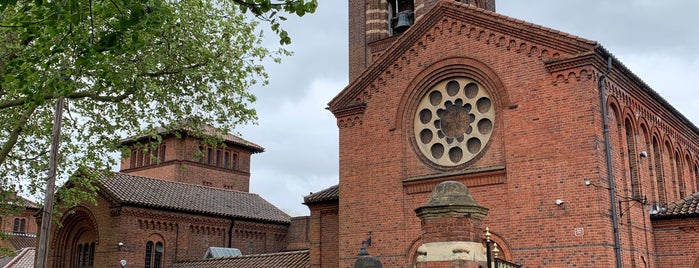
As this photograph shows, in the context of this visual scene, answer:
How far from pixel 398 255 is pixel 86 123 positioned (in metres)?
10.1

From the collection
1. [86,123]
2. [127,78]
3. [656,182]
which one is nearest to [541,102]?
[656,182]

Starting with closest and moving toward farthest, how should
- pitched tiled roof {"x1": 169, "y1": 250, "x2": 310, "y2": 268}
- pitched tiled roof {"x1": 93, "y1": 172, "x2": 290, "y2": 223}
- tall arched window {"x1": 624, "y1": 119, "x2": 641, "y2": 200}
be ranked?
tall arched window {"x1": 624, "y1": 119, "x2": 641, "y2": 200}
pitched tiled roof {"x1": 169, "y1": 250, "x2": 310, "y2": 268}
pitched tiled roof {"x1": 93, "y1": 172, "x2": 290, "y2": 223}

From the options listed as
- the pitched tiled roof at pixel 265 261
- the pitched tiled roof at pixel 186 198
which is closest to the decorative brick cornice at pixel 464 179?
the pitched tiled roof at pixel 265 261

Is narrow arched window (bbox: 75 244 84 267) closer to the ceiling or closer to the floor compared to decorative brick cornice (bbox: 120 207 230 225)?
closer to the floor

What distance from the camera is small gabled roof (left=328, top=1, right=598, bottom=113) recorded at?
17.2 meters

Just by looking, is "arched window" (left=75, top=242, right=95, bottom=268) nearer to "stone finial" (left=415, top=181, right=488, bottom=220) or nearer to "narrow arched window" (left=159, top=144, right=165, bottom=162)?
"narrow arched window" (left=159, top=144, right=165, bottom=162)

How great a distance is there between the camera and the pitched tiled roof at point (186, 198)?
3077cm

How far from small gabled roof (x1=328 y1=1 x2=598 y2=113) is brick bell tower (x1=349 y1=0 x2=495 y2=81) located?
19.3 ft

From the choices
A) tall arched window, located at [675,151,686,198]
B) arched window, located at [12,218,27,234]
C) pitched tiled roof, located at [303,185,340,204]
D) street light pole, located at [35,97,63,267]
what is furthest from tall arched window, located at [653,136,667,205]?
arched window, located at [12,218,27,234]

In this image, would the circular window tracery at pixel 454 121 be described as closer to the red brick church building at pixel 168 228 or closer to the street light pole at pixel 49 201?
the red brick church building at pixel 168 228

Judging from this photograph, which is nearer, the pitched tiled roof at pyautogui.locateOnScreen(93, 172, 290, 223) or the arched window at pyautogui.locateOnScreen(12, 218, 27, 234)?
the pitched tiled roof at pyautogui.locateOnScreen(93, 172, 290, 223)

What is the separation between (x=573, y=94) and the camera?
666 inches

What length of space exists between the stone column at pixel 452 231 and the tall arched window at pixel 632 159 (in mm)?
9777

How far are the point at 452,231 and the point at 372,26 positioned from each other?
727 inches
